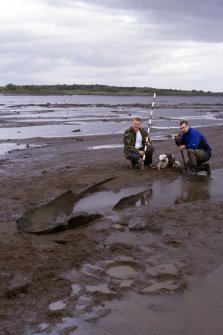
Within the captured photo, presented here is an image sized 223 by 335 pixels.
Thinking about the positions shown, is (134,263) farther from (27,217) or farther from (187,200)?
(187,200)

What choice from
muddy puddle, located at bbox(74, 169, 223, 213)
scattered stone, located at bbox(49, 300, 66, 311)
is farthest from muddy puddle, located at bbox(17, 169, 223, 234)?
scattered stone, located at bbox(49, 300, 66, 311)

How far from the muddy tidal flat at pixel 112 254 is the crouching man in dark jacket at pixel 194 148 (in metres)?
0.50

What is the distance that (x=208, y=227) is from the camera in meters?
7.66

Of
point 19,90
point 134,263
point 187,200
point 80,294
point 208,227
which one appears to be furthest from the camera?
point 19,90

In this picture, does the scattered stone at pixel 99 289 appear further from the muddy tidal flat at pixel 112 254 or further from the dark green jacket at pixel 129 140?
the dark green jacket at pixel 129 140

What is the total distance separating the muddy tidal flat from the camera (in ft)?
15.8

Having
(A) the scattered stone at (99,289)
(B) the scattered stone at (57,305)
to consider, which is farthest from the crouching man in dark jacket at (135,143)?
(B) the scattered stone at (57,305)

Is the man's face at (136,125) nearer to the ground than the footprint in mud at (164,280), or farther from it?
farther from it

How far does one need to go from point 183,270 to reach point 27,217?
303 cm

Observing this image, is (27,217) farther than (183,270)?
Yes

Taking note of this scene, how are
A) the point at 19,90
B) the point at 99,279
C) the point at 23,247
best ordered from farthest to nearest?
the point at 19,90, the point at 23,247, the point at 99,279

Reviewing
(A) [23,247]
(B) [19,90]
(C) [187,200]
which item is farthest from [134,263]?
(B) [19,90]

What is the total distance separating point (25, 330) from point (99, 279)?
1.34 metres

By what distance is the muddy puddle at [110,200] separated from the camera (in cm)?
785
